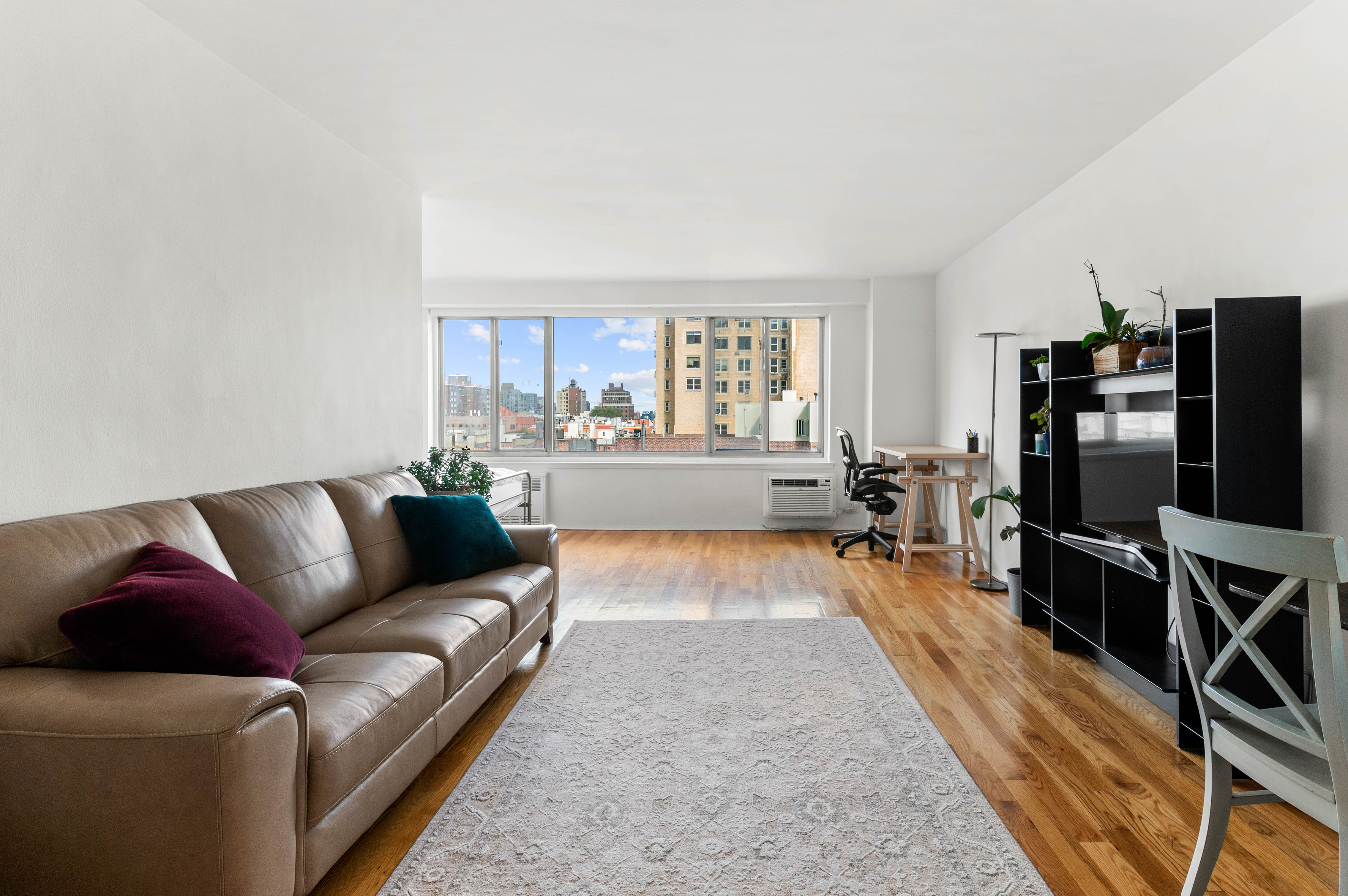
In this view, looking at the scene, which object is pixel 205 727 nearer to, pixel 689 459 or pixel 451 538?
pixel 451 538

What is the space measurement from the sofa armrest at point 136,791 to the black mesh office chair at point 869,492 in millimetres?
5151

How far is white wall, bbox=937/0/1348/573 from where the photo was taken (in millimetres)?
2473

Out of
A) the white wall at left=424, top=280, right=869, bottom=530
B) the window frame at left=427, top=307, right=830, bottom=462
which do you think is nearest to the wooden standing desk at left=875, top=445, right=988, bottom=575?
the white wall at left=424, top=280, right=869, bottom=530

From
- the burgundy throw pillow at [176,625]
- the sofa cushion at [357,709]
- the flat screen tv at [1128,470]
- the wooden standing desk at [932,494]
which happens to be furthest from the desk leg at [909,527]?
the burgundy throw pillow at [176,625]

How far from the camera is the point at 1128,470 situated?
3.25m

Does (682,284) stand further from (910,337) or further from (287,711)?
(287,711)

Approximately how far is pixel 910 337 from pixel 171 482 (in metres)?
6.24

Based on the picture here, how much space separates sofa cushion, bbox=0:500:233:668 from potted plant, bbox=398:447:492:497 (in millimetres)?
1921

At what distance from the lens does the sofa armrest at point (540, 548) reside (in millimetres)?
3797

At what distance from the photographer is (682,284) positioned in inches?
304

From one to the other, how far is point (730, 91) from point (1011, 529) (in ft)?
10.1

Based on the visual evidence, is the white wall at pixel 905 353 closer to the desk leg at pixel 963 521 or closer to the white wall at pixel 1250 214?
the desk leg at pixel 963 521

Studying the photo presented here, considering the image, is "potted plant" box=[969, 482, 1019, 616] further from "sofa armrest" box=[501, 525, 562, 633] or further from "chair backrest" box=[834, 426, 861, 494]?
"sofa armrest" box=[501, 525, 562, 633]

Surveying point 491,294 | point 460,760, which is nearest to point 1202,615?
point 460,760
